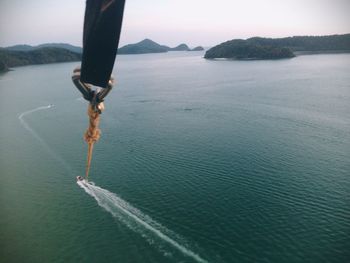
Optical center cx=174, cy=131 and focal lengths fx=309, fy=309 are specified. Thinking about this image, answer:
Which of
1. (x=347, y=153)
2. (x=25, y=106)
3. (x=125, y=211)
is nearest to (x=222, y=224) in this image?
(x=125, y=211)

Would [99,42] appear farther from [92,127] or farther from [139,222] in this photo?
[139,222]

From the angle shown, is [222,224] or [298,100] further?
[298,100]

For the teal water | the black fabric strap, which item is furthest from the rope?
the teal water

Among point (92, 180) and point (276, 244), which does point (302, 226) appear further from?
point (92, 180)

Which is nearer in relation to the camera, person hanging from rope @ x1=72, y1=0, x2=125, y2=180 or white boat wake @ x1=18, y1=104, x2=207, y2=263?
person hanging from rope @ x1=72, y1=0, x2=125, y2=180

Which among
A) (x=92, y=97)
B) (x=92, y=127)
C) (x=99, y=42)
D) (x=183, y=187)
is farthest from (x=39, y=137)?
(x=99, y=42)

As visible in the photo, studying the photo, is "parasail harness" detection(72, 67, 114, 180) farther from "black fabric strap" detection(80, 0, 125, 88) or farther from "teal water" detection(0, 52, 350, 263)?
"teal water" detection(0, 52, 350, 263)
